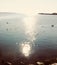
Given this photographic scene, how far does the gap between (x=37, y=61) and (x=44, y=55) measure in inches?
146

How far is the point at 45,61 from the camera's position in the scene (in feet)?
99.2

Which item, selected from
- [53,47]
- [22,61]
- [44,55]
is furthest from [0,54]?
[53,47]

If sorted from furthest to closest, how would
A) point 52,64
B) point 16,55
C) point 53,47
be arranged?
1. point 53,47
2. point 16,55
3. point 52,64

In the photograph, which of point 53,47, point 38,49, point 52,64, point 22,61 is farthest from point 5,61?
point 53,47

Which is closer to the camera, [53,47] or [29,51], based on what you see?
[29,51]

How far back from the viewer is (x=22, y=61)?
96.9 ft

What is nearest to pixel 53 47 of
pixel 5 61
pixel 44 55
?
pixel 44 55

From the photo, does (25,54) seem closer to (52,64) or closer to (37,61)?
(37,61)

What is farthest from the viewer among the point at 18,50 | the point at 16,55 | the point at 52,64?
the point at 18,50

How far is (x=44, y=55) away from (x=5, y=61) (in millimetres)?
7644

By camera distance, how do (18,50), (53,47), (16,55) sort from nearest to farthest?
(16,55) → (18,50) → (53,47)

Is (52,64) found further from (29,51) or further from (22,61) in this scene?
(29,51)

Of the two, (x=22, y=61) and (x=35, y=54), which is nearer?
(x=22, y=61)

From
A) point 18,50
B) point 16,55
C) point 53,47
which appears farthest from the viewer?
point 53,47
